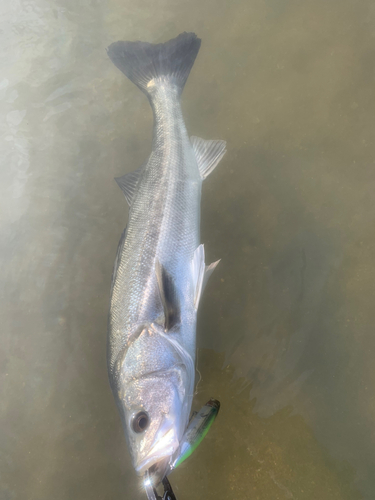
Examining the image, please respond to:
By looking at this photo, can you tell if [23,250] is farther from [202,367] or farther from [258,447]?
[258,447]

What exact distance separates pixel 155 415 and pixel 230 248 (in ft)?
4.07

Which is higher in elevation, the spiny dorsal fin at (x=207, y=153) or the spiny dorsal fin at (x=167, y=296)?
the spiny dorsal fin at (x=207, y=153)

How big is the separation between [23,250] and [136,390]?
5.87 ft

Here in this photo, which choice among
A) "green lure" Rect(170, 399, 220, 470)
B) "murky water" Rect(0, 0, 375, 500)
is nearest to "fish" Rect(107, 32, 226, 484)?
"green lure" Rect(170, 399, 220, 470)

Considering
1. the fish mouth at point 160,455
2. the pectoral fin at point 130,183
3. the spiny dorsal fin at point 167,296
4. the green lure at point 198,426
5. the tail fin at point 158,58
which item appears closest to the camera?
the fish mouth at point 160,455

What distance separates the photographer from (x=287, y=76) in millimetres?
2240

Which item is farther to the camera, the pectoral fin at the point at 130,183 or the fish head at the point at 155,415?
the pectoral fin at the point at 130,183

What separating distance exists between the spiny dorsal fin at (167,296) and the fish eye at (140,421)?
40cm

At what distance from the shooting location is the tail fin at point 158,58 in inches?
77.5

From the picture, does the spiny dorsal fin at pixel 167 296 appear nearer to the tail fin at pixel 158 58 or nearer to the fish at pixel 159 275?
the fish at pixel 159 275

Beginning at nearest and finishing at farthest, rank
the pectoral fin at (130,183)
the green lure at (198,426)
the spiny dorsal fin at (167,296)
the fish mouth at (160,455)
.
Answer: the fish mouth at (160,455)
the spiny dorsal fin at (167,296)
the green lure at (198,426)
the pectoral fin at (130,183)

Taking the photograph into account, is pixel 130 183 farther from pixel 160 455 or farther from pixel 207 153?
pixel 160 455

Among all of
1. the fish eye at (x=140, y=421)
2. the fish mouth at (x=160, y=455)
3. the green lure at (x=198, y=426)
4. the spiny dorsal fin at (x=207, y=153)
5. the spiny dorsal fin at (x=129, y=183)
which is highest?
the spiny dorsal fin at (x=207, y=153)

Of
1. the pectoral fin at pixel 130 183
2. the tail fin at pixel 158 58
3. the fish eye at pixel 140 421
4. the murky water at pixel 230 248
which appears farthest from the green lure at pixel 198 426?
the tail fin at pixel 158 58
